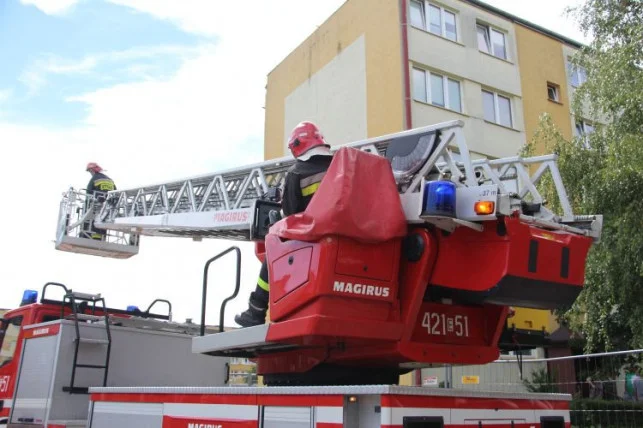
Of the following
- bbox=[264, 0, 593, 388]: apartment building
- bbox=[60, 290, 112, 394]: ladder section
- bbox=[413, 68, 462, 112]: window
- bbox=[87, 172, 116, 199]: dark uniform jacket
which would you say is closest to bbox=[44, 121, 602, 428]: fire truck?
bbox=[60, 290, 112, 394]: ladder section

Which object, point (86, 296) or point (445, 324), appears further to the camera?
point (86, 296)

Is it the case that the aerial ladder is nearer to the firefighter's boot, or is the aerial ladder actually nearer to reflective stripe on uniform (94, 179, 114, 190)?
the firefighter's boot

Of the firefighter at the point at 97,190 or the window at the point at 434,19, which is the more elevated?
the window at the point at 434,19

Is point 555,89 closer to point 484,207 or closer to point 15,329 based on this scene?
point 15,329

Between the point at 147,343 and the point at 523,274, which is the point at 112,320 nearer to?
the point at 147,343

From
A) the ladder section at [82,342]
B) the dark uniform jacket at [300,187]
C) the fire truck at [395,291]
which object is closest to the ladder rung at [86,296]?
the ladder section at [82,342]

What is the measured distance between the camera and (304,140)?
493cm

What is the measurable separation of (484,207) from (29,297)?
6.16 m

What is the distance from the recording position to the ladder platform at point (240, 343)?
15.0 ft

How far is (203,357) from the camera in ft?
25.9

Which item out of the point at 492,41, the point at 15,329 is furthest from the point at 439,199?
the point at 492,41

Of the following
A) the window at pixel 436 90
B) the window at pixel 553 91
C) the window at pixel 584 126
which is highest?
the window at pixel 553 91

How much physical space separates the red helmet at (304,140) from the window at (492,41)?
18.1 m

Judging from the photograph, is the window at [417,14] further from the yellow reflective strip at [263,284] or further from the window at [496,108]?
the yellow reflective strip at [263,284]
